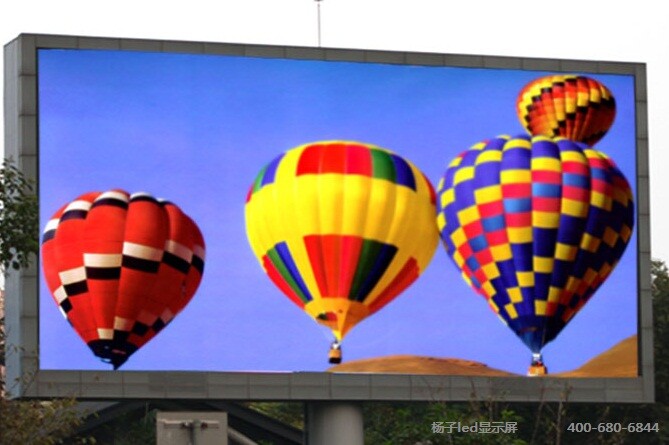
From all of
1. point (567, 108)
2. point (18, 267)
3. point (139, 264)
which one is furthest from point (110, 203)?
point (18, 267)

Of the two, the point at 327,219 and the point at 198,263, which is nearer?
the point at 198,263

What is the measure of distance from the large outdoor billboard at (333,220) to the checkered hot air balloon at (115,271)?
34 mm

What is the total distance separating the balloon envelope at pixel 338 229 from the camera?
34000 mm

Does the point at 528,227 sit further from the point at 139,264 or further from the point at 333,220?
the point at 139,264

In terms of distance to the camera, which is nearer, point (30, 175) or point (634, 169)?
point (30, 175)

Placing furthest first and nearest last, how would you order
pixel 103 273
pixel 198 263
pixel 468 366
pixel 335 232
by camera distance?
pixel 468 366 → pixel 335 232 → pixel 198 263 → pixel 103 273

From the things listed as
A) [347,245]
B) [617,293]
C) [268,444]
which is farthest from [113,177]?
[268,444]

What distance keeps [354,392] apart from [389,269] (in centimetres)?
210

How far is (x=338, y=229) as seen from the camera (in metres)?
34.2

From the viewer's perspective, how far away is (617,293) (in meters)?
36.0

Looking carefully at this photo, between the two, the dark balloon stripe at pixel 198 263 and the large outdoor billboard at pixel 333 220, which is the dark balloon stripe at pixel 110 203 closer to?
the large outdoor billboard at pixel 333 220

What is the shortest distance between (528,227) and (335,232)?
3425 mm

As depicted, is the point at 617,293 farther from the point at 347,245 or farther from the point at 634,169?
the point at 347,245

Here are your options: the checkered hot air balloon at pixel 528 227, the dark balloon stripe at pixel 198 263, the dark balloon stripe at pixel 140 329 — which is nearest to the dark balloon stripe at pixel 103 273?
the dark balloon stripe at pixel 140 329
